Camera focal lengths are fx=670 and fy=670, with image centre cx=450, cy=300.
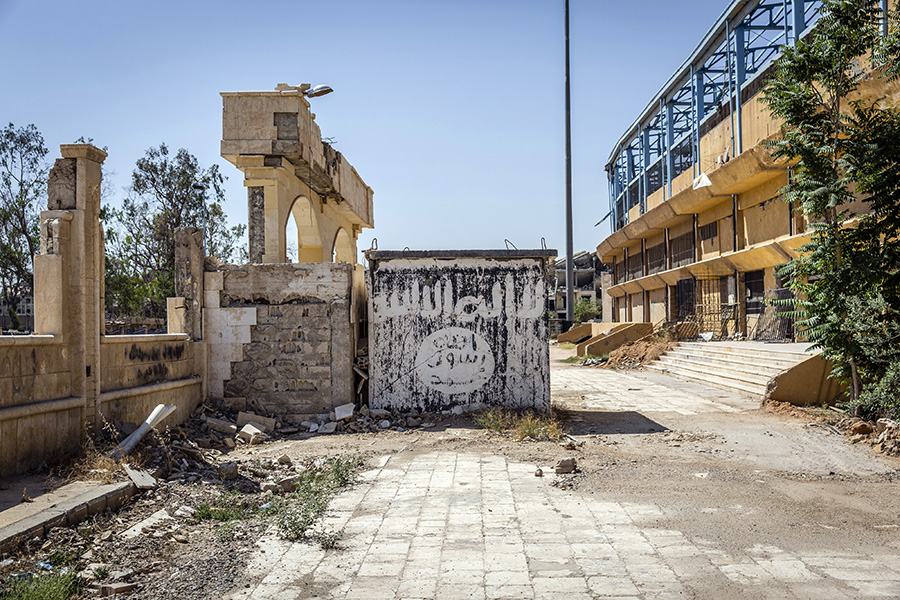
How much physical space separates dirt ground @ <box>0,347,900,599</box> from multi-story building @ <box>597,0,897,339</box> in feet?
30.9

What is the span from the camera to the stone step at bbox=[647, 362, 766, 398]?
48.1 feet

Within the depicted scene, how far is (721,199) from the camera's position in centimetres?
2572

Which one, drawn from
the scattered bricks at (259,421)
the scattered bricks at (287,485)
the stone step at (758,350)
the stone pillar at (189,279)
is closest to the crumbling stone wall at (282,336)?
the stone pillar at (189,279)

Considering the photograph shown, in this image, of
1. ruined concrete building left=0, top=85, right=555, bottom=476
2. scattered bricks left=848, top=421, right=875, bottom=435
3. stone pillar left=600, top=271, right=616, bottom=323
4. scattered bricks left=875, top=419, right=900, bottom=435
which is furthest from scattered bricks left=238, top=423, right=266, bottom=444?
stone pillar left=600, top=271, right=616, bottom=323

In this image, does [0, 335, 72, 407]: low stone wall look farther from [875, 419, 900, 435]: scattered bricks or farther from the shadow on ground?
[875, 419, 900, 435]: scattered bricks

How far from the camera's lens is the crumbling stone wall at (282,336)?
1123 cm

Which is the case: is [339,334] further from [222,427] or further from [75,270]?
[75,270]

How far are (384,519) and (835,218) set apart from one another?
8.24m

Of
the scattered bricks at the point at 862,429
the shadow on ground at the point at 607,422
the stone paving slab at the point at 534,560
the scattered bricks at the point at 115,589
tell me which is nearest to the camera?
the stone paving slab at the point at 534,560

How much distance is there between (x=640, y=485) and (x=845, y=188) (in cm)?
618

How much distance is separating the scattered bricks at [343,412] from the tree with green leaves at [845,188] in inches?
288

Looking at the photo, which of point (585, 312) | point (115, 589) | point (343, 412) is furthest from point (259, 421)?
point (585, 312)

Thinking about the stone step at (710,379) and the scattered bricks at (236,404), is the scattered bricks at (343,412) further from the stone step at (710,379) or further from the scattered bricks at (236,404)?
the stone step at (710,379)

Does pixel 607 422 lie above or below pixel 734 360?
below
